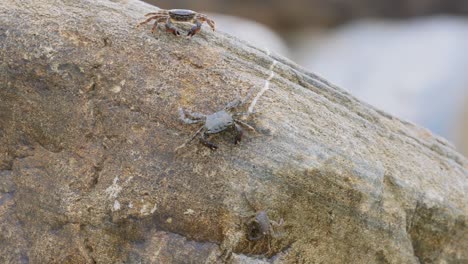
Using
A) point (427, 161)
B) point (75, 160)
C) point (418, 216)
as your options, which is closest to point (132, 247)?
point (75, 160)

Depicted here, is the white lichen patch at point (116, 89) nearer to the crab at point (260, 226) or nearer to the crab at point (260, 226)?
the crab at point (260, 226)

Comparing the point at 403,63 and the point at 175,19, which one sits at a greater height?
the point at 175,19

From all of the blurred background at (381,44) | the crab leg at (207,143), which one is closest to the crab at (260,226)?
the crab leg at (207,143)

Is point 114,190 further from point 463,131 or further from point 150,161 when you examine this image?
point 463,131

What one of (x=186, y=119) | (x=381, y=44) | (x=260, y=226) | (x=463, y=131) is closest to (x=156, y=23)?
(x=186, y=119)

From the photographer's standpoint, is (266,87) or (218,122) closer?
(218,122)

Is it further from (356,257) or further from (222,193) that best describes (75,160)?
(356,257)

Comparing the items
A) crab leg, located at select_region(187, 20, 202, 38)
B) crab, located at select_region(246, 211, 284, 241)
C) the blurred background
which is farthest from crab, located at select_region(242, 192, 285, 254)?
the blurred background
